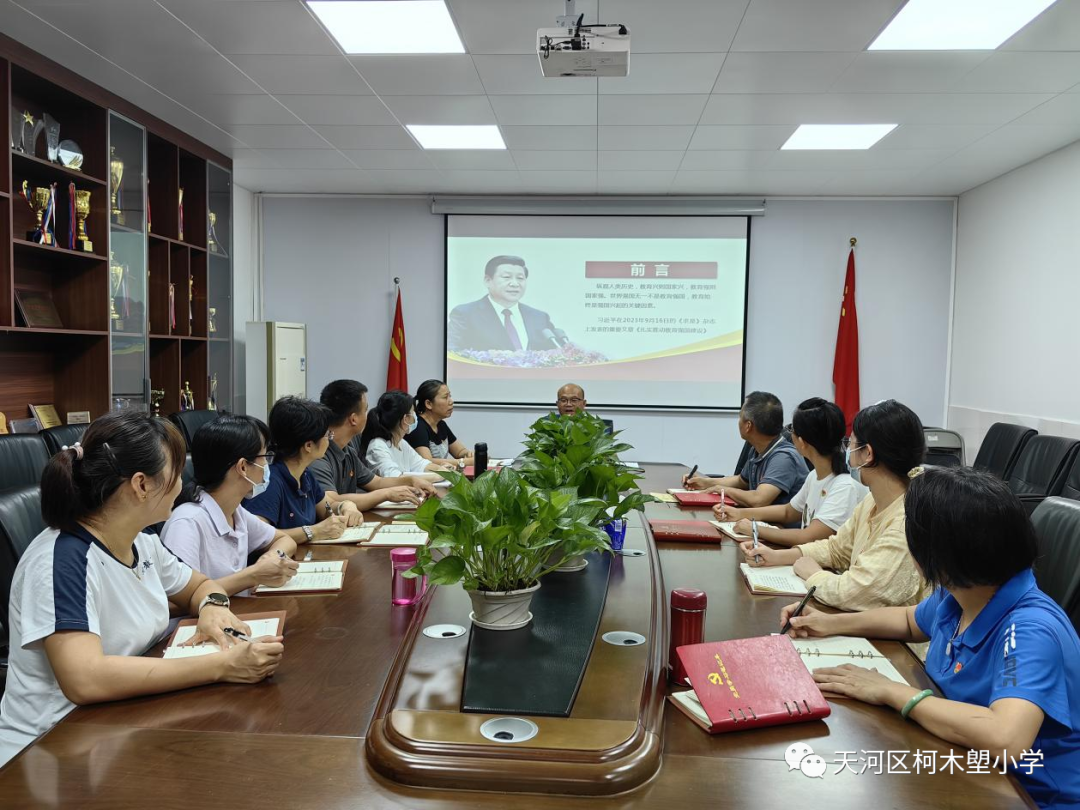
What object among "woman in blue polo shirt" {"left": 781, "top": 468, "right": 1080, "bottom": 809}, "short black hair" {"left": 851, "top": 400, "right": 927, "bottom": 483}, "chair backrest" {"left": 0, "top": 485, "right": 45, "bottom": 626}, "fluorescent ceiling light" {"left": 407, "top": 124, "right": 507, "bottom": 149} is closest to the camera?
"woman in blue polo shirt" {"left": 781, "top": 468, "right": 1080, "bottom": 809}

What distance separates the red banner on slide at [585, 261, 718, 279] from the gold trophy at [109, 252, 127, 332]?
3.69m

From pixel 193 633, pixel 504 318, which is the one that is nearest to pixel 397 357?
pixel 504 318

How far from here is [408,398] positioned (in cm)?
438

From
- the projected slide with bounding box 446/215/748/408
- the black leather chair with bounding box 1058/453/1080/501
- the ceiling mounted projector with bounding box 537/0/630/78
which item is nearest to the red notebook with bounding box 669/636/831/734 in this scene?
the ceiling mounted projector with bounding box 537/0/630/78

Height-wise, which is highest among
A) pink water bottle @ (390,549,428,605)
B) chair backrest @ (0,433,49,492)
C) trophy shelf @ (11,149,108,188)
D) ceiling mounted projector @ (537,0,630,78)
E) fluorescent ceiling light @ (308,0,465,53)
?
fluorescent ceiling light @ (308,0,465,53)

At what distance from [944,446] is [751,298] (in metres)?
1.95

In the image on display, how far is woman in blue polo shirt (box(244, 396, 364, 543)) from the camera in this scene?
2.72 m

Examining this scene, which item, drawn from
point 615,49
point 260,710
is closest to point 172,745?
point 260,710

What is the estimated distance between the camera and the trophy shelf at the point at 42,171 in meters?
3.82

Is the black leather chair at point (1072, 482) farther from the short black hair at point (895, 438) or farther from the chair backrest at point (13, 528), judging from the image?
the chair backrest at point (13, 528)

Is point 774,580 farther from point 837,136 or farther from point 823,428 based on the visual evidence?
point 837,136

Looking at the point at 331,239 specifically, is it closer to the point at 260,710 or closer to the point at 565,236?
the point at 565,236

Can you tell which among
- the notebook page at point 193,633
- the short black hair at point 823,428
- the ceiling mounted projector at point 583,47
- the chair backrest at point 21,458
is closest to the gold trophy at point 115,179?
the chair backrest at point 21,458

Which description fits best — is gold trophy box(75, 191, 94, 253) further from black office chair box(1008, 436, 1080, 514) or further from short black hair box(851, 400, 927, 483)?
black office chair box(1008, 436, 1080, 514)
